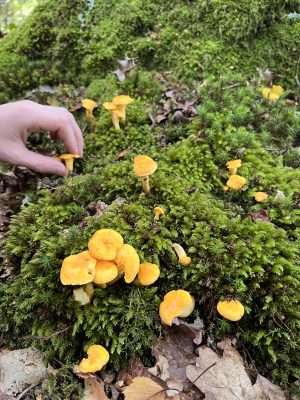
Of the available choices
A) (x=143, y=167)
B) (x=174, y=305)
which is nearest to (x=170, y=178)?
(x=143, y=167)

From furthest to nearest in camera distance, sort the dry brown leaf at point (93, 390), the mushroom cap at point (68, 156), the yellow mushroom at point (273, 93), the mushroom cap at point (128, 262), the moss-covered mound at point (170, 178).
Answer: the yellow mushroom at point (273, 93), the mushroom cap at point (68, 156), the moss-covered mound at point (170, 178), the mushroom cap at point (128, 262), the dry brown leaf at point (93, 390)

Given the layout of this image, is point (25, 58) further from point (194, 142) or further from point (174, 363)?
point (174, 363)

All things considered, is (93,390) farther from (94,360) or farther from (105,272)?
(105,272)

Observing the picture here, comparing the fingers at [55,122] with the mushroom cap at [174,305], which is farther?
the fingers at [55,122]

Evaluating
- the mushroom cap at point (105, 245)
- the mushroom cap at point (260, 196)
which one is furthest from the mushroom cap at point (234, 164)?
the mushroom cap at point (105, 245)

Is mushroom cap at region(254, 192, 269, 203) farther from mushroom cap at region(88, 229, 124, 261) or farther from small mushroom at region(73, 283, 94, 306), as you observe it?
small mushroom at region(73, 283, 94, 306)

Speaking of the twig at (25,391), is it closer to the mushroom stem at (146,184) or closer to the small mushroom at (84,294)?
the small mushroom at (84,294)
